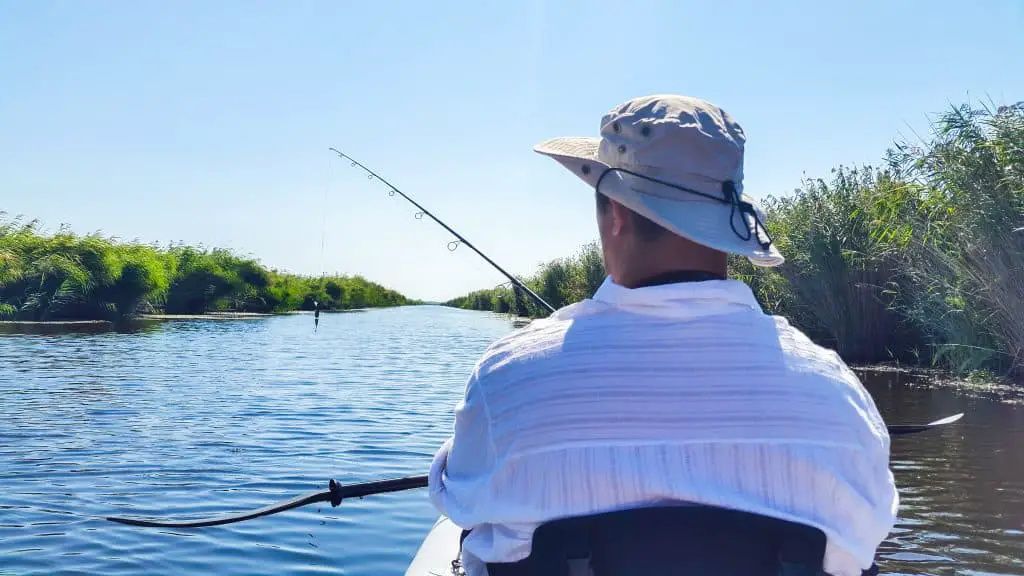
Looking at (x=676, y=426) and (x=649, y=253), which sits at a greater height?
(x=649, y=253)

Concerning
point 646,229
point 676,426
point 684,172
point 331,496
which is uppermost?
point 684,172

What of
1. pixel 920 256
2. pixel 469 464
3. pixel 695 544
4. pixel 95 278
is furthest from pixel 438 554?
pixel 95 278

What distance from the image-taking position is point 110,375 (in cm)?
1377

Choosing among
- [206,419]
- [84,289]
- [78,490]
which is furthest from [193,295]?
[78,490]

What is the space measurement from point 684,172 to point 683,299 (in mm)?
276

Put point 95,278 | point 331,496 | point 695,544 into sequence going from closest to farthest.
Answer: point 695,544, point 331,496, point 95,278

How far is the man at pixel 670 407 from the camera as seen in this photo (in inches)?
58.0

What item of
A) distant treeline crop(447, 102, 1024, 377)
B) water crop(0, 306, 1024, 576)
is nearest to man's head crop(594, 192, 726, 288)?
water crop(0, 306, 1024, 576)

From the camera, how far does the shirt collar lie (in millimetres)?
1560

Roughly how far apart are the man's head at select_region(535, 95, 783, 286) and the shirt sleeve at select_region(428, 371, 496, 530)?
0.37m

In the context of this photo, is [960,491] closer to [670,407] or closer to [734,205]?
[734,205]

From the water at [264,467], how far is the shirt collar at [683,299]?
3976mm

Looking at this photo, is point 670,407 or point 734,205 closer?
point 670,407

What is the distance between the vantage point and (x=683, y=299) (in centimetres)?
157
